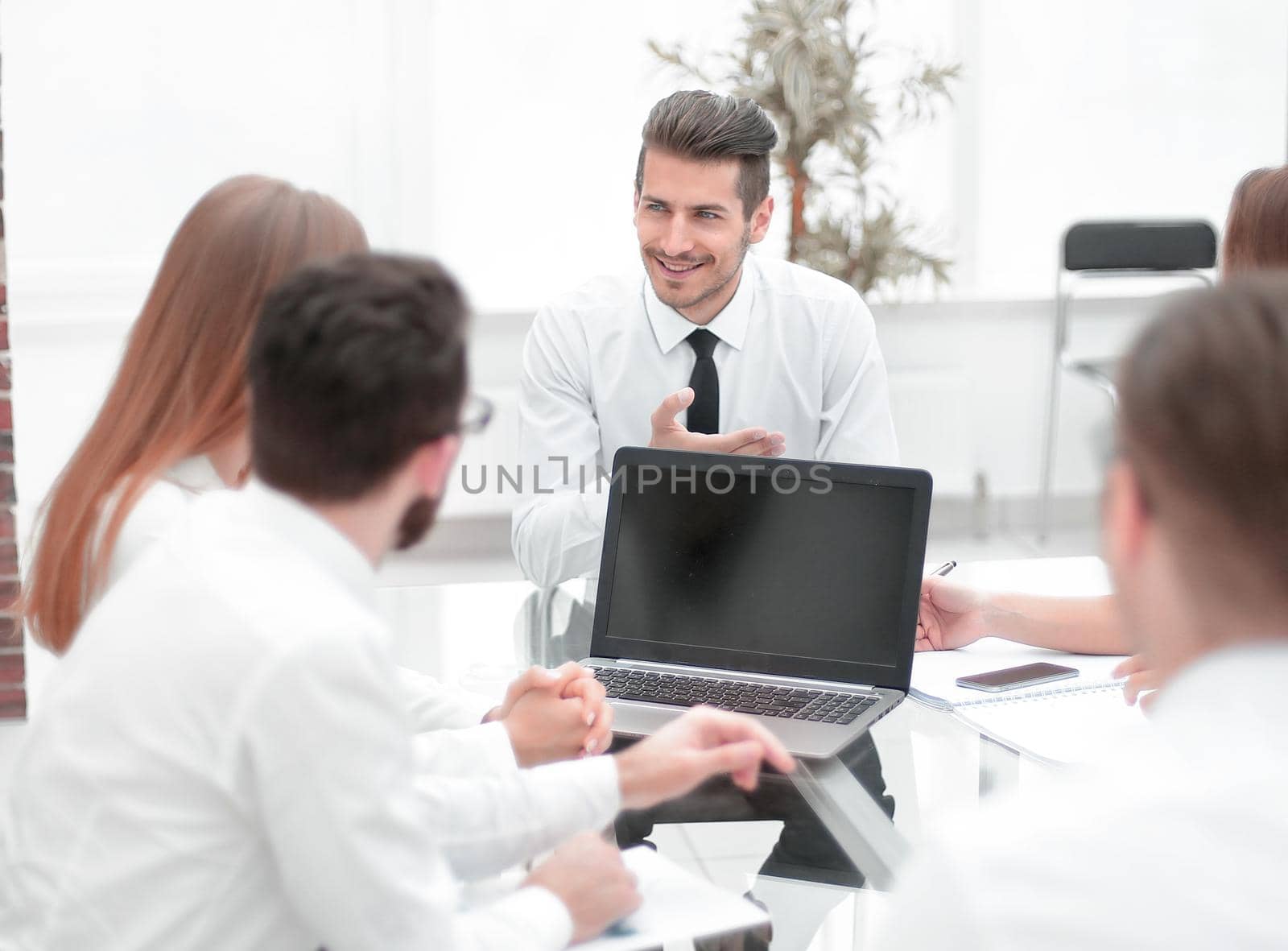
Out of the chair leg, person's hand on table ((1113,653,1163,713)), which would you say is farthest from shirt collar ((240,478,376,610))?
the chair leg

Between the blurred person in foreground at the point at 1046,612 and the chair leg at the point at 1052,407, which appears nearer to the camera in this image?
the blurred person in foreground at the point at 1046,612

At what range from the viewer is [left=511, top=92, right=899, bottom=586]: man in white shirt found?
242 centimetres

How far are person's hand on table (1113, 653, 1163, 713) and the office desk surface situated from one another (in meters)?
0.14

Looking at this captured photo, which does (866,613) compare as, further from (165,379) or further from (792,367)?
(792,367)

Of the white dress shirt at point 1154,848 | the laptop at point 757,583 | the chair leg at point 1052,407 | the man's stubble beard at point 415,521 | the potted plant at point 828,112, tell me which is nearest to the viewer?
the white dress shirt at point 1154,848

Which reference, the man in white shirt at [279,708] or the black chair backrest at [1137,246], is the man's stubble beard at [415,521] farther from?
the black chair backrest at [1137,246]

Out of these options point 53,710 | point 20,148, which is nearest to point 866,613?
point 53,710

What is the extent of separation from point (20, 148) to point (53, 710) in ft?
11.9

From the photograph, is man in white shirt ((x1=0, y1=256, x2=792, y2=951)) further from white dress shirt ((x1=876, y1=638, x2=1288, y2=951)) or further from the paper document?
white dress shirt ((x1=876, y1=638, x2=1288, y2=951))

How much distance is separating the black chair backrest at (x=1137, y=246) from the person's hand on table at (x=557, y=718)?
3335mm

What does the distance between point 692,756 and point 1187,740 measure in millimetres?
499

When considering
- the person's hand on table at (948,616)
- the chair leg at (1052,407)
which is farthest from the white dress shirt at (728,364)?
the chair leg at (1052,407)

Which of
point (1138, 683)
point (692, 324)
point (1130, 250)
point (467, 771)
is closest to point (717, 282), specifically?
point (692, 324)

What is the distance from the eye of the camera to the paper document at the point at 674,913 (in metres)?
1.00
